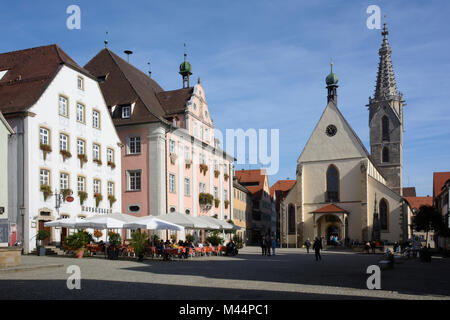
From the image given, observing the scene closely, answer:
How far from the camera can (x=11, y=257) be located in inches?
755

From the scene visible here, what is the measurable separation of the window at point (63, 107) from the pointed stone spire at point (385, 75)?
2413 inches

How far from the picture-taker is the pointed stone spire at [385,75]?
279 ft

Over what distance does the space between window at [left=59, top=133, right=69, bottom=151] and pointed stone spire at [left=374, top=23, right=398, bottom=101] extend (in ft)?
202

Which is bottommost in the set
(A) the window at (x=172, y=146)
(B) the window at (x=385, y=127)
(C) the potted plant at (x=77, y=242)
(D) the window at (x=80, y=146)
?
(C) the potted plant at (x=77, y=242)

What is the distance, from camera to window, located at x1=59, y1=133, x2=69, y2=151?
110 ft

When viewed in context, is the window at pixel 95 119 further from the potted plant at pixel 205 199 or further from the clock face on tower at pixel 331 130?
the clock face on tower at pixel 331 130

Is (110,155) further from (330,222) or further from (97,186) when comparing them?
(330,222)

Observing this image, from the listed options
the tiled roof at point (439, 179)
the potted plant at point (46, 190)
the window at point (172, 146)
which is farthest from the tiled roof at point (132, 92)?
the tiled roof at point (439, 179)

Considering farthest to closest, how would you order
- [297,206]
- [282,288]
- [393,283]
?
[297,206] → [393,283] → [282,288]

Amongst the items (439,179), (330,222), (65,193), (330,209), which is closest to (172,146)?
(65,193)

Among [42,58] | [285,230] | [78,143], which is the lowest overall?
[285,230]

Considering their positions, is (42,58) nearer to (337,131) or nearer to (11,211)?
(11,211)
